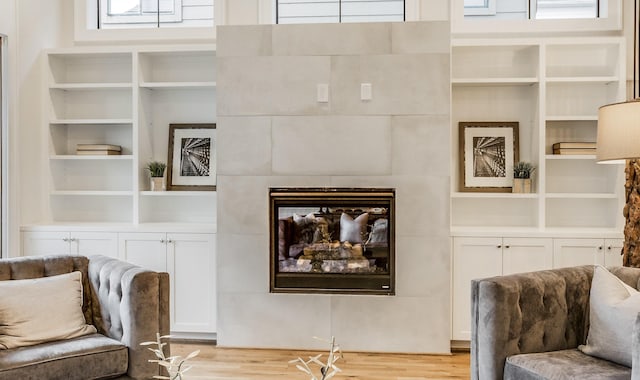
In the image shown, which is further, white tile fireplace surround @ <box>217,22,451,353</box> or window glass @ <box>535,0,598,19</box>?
window glass @ <box>535,0,598,19</box>

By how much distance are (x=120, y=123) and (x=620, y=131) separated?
3.74m

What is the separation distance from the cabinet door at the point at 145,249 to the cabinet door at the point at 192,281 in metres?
0.06

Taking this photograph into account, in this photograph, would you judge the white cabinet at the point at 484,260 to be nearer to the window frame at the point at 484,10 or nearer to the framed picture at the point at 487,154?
the framed picture at the point at 487,154

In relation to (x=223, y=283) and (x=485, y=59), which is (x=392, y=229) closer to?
(x=223, y=283)

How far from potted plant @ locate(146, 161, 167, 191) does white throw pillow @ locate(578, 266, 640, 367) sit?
3308mm

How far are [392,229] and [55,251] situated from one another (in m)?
2.63

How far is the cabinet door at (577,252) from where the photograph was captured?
3979 millimetres

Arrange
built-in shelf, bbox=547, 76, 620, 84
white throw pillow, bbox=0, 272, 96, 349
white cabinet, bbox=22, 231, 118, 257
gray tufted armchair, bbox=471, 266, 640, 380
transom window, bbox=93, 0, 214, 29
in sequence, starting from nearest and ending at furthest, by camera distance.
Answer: gray tufted armchair, bbox=471, 266, 640, 380 < white throw pillow, bbox=0, 272, 96, 349 < built-in shelf, bbox=547, 76, 620, 84 < white cabinet, bbox=22, 231, 118, 257 < transom window, bbox=93, 0, 214, 29

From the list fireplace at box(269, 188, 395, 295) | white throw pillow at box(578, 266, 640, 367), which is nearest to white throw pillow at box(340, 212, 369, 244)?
fireplace at box(269, 188, 395, 295)

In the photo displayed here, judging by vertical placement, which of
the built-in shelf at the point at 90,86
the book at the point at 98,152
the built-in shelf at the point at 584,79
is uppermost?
the built-in shelf at the point at 90,86

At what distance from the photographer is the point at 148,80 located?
4.66 metres

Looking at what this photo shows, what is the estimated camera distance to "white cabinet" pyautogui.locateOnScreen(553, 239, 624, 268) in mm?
3973

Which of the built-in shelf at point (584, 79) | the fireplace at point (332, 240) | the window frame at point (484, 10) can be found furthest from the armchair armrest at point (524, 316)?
the window frame at point (484, 10)

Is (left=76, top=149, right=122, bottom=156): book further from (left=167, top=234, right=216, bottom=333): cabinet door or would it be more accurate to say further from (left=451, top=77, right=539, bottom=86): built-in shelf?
(left=451, top=77, right=539, bottom=86): built-in shelf
